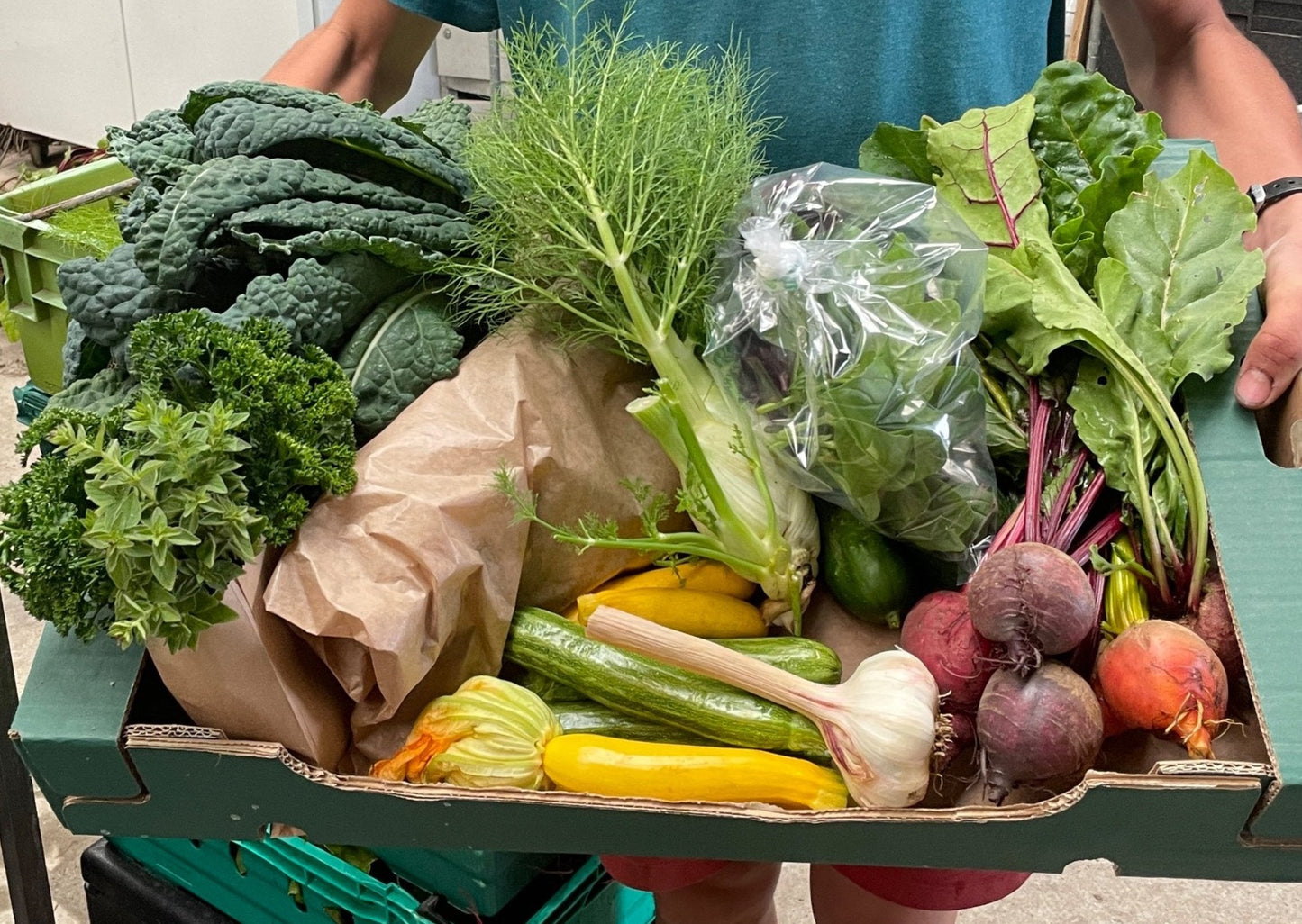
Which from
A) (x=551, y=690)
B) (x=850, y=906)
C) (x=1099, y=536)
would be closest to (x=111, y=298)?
(x=551, y=690)

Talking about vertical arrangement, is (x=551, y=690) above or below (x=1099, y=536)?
below

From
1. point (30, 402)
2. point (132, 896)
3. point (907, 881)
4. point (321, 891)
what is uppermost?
point (30, 402)

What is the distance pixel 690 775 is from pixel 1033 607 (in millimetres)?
253

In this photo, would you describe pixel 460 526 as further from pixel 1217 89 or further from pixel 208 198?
pixel 1217 89

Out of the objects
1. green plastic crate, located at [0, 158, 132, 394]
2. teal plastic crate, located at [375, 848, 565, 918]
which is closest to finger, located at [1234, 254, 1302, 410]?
teal plastic crate, located at [375, 848, 565, 918]

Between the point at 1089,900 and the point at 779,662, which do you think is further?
the point at 1089,900

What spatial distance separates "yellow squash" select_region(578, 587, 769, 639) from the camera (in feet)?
2.83

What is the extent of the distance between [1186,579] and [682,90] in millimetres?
547

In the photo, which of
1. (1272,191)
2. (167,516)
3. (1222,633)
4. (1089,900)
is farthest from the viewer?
(1089,900)

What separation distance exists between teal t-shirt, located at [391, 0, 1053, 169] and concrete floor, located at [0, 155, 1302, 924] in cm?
116

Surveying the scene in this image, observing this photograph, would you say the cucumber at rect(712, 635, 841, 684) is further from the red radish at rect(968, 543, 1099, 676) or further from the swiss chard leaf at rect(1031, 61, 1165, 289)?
the swiss chard leaf at rect(1031, 61, 1165, 289)

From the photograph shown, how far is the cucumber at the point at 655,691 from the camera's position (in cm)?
80

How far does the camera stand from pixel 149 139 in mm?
927

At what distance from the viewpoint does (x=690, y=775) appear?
771 mm
